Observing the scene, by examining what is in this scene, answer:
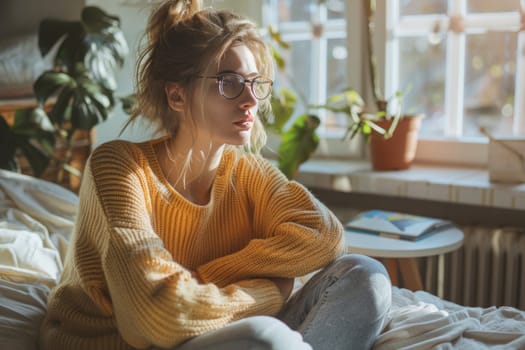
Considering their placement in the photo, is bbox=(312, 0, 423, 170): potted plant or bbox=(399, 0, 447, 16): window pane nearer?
bbox=(312, 0, 423, 170): potted plant

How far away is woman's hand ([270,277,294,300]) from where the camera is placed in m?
1.33

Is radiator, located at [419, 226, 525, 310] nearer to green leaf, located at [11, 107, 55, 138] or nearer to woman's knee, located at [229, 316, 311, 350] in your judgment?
woman's knee, located at [229, 316, 311, 350]

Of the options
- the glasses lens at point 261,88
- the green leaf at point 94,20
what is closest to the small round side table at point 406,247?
the glasses lens at point 261,88

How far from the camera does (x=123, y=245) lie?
1.13 m

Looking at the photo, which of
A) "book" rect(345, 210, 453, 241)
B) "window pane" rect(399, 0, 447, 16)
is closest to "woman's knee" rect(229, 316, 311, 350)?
"book" rect(345, 210, 453, 241)

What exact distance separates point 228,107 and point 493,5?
4.02 feet

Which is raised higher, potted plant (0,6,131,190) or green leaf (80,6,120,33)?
green leaf (80,6,120,33)

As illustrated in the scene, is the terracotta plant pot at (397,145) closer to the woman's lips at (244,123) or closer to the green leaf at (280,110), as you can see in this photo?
the green leaf at (280,110)

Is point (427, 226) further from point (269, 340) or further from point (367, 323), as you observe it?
point (269, 340)

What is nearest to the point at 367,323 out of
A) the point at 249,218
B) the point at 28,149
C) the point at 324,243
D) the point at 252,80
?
the point at 324,243

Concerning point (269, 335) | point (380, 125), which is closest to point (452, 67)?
point (380, 125)

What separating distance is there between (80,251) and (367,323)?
565 mm

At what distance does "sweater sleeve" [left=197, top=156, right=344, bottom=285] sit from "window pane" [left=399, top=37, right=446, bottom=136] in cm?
95

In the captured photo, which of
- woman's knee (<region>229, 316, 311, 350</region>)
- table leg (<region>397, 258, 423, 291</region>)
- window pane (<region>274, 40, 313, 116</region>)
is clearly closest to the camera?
woman's knee (<region>229, 316, 311, 350</region>)
